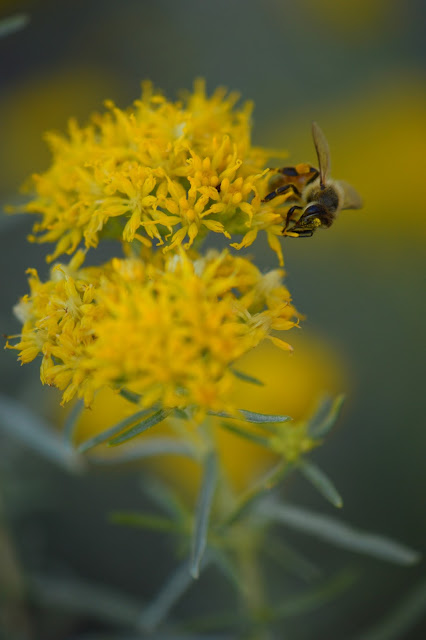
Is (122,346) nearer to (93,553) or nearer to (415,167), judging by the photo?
(93,553)

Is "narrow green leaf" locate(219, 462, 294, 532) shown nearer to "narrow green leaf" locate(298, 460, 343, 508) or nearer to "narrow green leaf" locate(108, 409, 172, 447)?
"narrow green leaf" locate(298, 460, 343, 508)

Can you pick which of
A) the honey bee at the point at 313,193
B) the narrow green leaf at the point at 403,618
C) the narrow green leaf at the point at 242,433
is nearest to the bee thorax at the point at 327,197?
the honey bee at the point at 313,193

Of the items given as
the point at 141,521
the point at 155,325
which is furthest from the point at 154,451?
the point at 155,325

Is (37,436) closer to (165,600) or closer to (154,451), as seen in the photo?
(154,451)

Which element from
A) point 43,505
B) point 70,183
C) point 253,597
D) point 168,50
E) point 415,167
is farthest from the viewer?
point 168,50

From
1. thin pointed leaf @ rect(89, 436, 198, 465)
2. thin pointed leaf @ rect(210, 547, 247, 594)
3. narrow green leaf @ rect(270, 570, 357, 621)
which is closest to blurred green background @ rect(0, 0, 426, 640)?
narrow green leaf @ rect(270, 570, 357, 621)

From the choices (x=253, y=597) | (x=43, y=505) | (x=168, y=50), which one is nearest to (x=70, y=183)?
(x=253, y=597)
